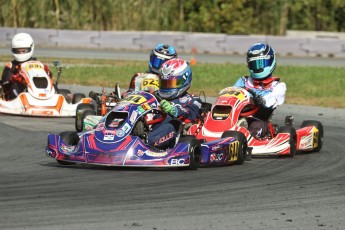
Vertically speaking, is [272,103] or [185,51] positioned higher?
[272,103]

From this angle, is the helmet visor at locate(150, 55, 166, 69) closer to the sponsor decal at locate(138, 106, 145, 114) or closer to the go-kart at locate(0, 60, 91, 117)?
the go-kart at locate(0, 60, 91, 117)

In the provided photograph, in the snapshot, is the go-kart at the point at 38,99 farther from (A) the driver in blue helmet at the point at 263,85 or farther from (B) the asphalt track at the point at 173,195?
(A) the driver in blue helmet at the point at 263,85

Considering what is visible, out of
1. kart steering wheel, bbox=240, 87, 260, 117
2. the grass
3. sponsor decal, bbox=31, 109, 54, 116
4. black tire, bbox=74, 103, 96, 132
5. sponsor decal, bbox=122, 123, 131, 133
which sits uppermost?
sponsor decal, bbox=122, 123, 131, 133

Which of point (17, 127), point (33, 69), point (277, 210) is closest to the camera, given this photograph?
point (277, 210)

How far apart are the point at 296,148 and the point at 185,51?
70.0ft

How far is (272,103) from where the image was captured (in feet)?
37.2

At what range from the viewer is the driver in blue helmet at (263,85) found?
37.2ft

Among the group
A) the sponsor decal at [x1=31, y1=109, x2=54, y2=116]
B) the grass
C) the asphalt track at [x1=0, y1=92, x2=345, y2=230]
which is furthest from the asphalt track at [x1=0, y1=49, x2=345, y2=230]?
the grass

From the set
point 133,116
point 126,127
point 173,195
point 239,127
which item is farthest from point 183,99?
point 173,195

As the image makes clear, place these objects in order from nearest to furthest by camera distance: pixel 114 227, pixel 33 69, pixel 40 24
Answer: pixel 114 227, pixel 33 69, pixel 40 24

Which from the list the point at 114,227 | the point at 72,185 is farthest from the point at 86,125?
the point at 114,227

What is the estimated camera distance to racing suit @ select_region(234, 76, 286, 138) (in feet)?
37.0

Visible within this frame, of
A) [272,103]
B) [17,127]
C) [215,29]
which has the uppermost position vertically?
[272,103]

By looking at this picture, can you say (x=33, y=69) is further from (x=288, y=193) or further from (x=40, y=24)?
(x=40, y=24)
